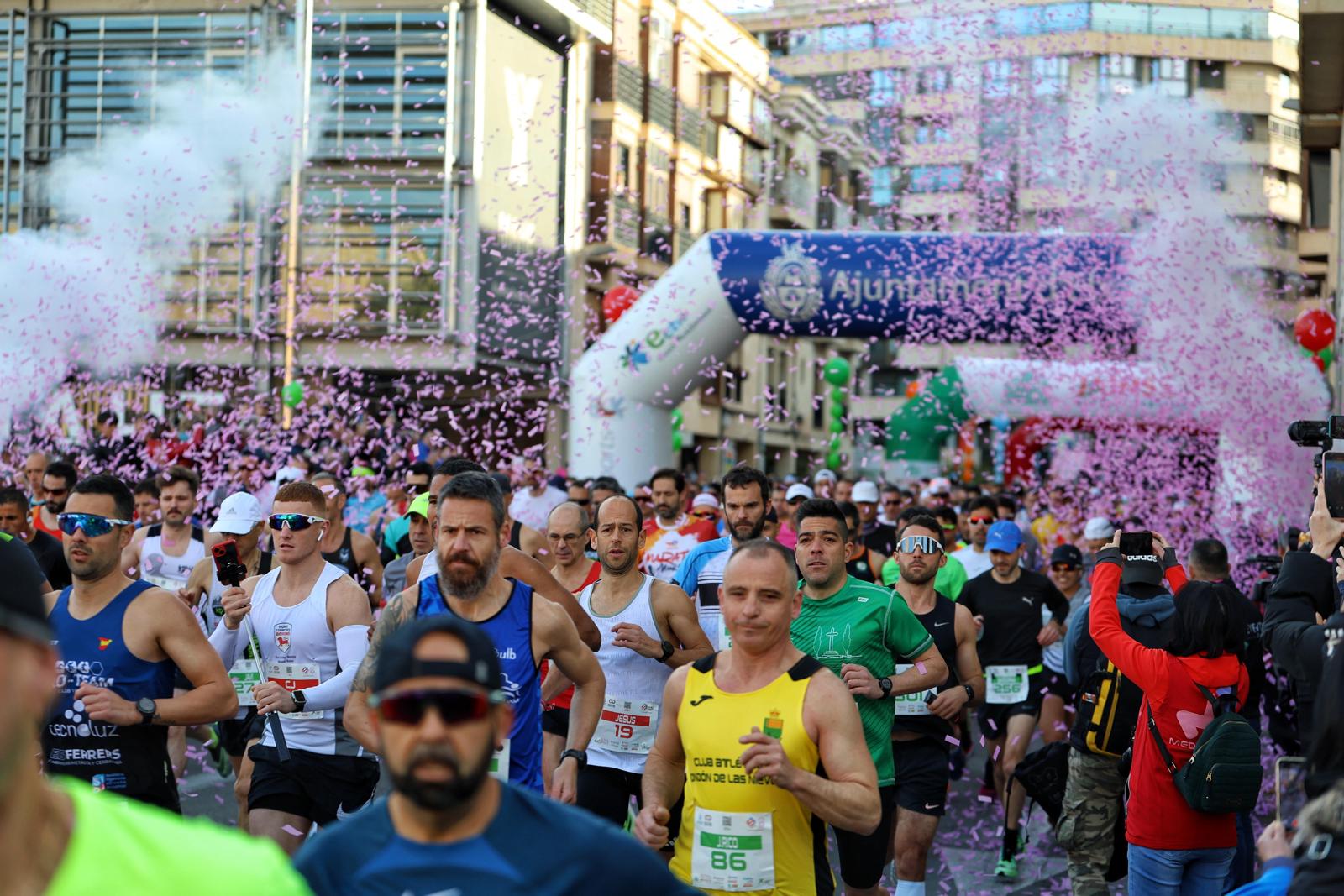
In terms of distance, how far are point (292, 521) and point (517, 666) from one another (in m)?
1.65

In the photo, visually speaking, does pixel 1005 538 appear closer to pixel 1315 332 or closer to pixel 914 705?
pixel 914 705

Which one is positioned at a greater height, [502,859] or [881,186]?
[881,186]

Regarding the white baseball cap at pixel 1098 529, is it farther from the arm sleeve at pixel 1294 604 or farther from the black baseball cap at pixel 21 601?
the black baseball cap at pixel 21 601

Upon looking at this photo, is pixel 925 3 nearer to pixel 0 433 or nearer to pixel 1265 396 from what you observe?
pixel 1265 396

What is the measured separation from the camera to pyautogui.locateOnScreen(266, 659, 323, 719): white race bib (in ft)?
19.5

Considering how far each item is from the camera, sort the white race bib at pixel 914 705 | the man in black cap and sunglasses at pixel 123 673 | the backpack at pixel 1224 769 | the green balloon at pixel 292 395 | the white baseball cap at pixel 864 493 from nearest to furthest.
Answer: the man in black cap and sunglasses at pixel 123 673 → the backpack at pixel 1224 769 → the white race bib at pixel 914 705 → the white baseball cap at pixel 864 493 → the green balloon at pixel 292 395

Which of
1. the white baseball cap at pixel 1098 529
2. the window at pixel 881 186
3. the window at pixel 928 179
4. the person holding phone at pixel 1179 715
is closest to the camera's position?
the person holding phone at pixel 1179 715

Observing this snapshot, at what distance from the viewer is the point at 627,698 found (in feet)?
20.9

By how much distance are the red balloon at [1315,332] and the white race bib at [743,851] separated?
516 inches

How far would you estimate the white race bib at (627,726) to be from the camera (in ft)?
20.6

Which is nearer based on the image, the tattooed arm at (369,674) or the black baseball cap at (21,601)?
the black baseball cap at (21,601)

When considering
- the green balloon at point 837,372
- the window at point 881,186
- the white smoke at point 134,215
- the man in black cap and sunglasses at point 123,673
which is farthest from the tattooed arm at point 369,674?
the window at point 881,186

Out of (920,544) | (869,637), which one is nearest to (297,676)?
(869,637)

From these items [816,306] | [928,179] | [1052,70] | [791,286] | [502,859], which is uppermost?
[1052,70]
